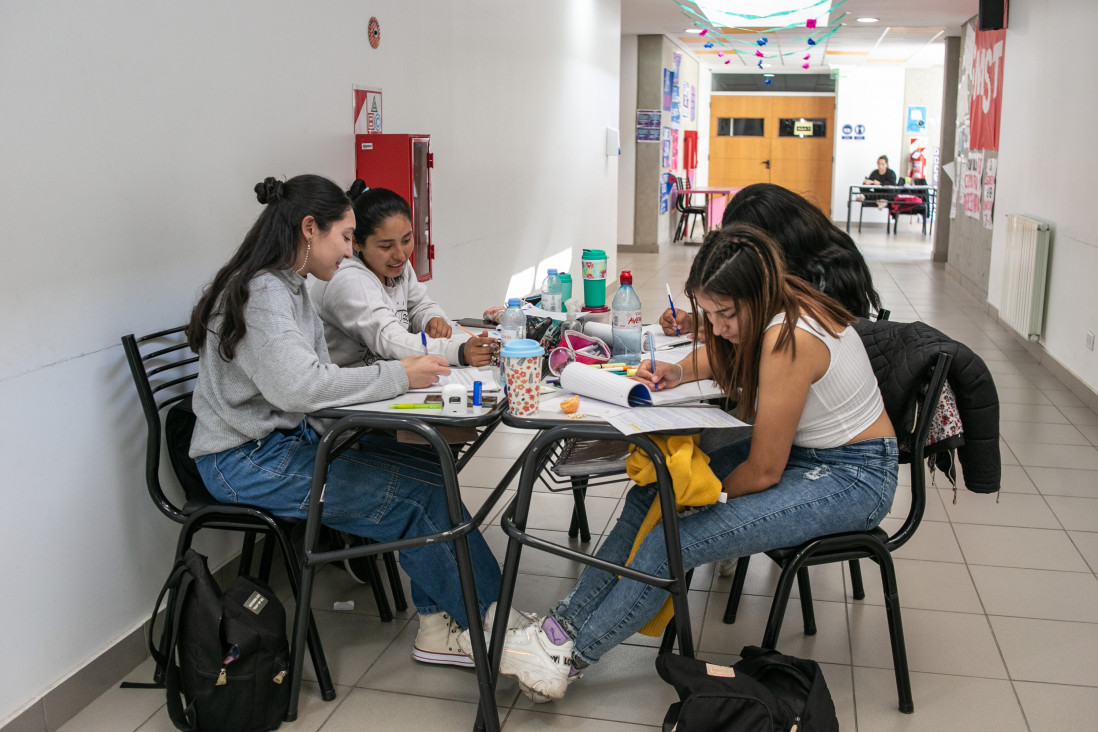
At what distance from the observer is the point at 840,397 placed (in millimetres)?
A: 2084

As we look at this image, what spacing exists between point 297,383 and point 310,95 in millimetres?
1436

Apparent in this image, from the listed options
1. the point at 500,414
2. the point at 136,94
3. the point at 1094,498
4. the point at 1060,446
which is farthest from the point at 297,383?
the point at 1060,446

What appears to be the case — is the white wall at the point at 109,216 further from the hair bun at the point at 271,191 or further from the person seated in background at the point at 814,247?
the person seated in background at the point at 814,247

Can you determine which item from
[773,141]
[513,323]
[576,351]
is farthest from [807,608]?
[773,141]

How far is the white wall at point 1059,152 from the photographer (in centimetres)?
504

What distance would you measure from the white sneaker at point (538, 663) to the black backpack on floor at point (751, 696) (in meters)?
0.24

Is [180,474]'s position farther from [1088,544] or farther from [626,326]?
[1088,544]

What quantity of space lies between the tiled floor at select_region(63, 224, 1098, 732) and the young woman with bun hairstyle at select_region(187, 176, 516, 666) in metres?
0.30

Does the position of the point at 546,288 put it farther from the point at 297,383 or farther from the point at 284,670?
the point at 284,670

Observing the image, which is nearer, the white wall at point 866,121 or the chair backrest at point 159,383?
the chair backrest at point 159,383

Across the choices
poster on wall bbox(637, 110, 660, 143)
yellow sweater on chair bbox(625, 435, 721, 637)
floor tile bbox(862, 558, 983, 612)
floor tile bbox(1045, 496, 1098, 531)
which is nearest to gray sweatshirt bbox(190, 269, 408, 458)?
yellow sweater on chair bbox(625, 435, 721, 637)

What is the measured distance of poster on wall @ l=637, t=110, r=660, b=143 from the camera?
460 inches

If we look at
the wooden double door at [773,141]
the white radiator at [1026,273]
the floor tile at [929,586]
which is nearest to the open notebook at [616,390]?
the floor tile at [929,586]

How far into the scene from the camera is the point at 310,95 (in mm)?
3146
